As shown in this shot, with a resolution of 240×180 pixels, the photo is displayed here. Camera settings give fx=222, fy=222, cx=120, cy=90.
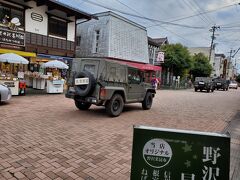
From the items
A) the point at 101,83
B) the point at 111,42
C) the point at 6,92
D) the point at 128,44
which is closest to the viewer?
the point at 101,83

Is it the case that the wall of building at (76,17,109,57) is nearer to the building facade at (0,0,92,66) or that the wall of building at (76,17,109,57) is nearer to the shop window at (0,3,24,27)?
the building facade at (0,0,92,66)

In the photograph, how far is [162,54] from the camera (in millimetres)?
28453

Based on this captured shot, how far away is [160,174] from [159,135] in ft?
1.30

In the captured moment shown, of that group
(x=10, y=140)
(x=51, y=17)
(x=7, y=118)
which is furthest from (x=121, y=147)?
(x=51, y=17)

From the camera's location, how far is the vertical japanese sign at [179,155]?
2170mm

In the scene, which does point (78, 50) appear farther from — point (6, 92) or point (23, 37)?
point (6, 92)

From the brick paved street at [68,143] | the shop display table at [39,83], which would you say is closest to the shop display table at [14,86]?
the shop display table at [39,83]

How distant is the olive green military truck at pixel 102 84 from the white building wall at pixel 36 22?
348 inches

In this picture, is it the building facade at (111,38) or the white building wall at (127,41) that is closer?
the building facade at (111,38)

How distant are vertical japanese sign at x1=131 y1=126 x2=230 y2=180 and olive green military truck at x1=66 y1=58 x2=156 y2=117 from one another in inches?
211

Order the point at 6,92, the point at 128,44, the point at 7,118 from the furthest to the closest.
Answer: the point at 128,44 < the point at 6,92 < the point at 7,118

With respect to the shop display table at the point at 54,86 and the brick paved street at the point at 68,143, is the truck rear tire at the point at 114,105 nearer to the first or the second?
the brick paved street at the point at 68,143

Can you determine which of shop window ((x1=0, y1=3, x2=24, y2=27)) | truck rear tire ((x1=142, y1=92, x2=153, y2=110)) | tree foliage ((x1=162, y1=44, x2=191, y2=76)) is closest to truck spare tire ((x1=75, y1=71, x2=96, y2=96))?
truck rear tire ((x1=142, y1=92, x2=153, y2=110))

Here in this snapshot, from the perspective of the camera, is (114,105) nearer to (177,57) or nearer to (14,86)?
(14,86)
